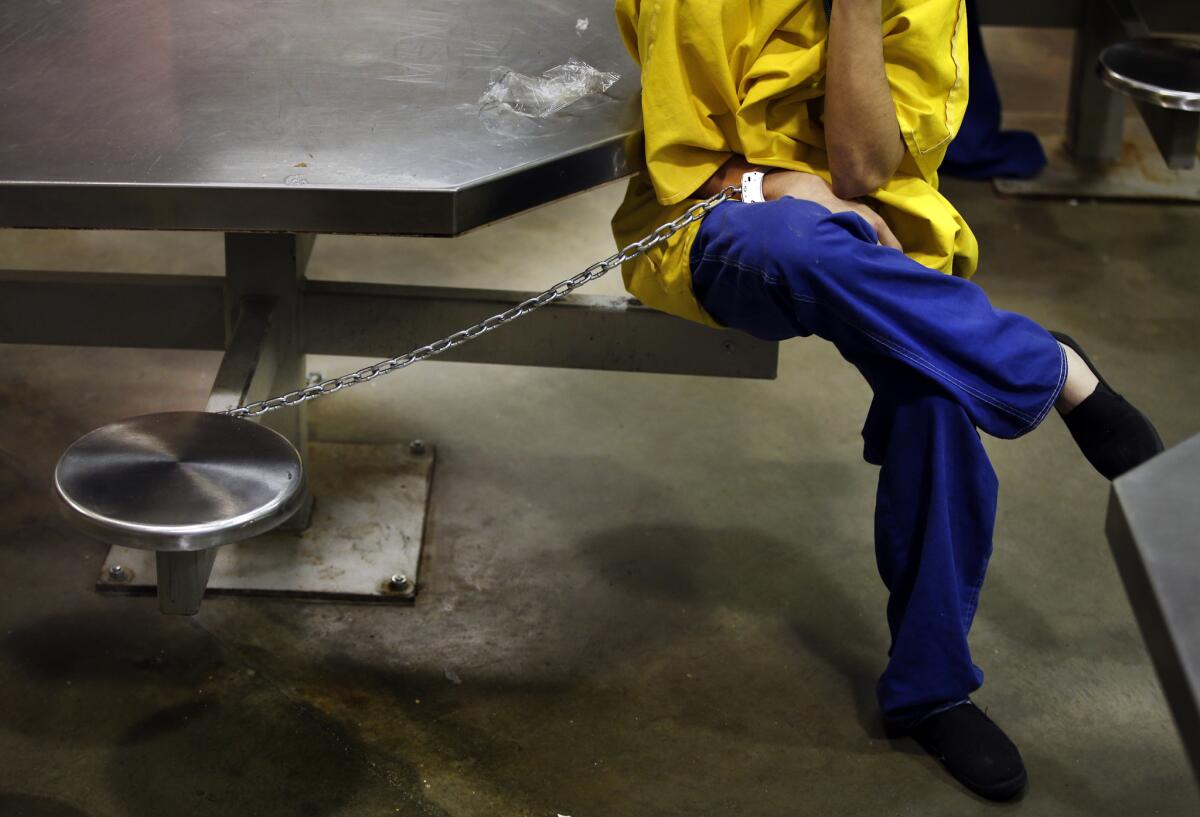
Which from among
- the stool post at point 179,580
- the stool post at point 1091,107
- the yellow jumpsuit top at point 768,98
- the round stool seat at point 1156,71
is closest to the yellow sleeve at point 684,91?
the yellow jumpsuit top at point 768,98

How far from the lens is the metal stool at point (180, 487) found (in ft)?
5.22

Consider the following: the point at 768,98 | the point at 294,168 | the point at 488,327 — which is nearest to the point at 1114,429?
the point at 768,98

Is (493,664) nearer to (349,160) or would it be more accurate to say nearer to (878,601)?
(878,601)

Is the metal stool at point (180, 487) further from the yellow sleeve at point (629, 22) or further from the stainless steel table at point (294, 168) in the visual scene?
the yellow sleeve at point (629, 22)

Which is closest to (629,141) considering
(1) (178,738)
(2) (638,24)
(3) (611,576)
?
(2) (638,24)

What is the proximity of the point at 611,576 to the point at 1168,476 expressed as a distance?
148cm

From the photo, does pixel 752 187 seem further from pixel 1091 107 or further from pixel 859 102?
pixel 1091 107

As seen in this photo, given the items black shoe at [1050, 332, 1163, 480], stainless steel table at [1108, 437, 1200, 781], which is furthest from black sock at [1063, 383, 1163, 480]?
stainless steel table at [1108, 437, 1200, 781]

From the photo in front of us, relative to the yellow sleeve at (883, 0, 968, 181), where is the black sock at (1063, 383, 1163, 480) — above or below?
below

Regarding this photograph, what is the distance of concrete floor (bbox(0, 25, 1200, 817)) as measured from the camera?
2.03 meters

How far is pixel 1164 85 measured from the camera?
2936mm

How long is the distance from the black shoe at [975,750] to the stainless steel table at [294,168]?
62 centimetres

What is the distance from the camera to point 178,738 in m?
2.08

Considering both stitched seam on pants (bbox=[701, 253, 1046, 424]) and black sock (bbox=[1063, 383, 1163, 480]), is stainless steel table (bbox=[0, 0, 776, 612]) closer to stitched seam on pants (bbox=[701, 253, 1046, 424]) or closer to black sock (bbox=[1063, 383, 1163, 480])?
stitched seam on pants (bbox=[701, 253, 1046, 424])
